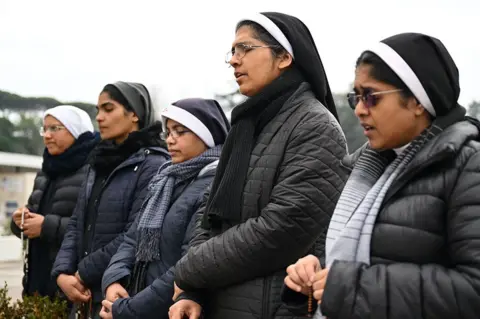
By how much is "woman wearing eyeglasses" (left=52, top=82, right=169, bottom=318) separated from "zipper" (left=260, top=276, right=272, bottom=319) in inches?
69.3

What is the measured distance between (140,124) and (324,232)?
240cm

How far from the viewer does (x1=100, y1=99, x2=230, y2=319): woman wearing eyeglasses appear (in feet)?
13.0

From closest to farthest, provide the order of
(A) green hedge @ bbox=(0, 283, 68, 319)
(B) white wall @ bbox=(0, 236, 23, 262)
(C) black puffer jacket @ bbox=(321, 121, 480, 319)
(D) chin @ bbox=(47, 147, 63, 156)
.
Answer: (C) black puffer jacket @ bbox=(321, 121, 480, 319), (A) green hedge @ bbox=(0, 283, 68, 319), (D) chin @ bbox=(47, 147, 63, 156), (B) white wall @ bbox=(0, 236, 23, 262)

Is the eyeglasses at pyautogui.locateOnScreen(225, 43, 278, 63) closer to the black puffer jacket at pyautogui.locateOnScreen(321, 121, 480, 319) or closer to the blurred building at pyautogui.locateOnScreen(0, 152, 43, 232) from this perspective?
the black puffer jacket at pyautogui.locateOnScreen(321, 121, 480, 319)

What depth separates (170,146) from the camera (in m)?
4.39

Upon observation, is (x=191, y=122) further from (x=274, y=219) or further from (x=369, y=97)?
(x=369, y=97)

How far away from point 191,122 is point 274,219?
4.65 feet

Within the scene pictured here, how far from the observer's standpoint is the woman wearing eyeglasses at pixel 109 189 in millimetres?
4836

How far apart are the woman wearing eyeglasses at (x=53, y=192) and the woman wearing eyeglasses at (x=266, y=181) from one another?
251 centimetres

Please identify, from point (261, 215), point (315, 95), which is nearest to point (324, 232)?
point (261, 215)

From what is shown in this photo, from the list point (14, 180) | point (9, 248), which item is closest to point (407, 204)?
point (9, 248)

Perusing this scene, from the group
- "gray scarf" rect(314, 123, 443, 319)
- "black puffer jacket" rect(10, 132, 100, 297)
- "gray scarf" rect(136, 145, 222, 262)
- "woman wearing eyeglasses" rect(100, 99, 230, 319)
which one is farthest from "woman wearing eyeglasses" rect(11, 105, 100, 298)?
"gray scarf" rect(314, 123, 443, 319)

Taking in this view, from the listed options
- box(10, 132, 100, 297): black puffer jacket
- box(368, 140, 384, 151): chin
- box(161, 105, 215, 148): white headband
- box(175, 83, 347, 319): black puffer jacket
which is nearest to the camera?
box(368, 140, 384, 151): chin

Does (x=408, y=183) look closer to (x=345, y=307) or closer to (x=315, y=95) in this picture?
(x=345, y=307)
